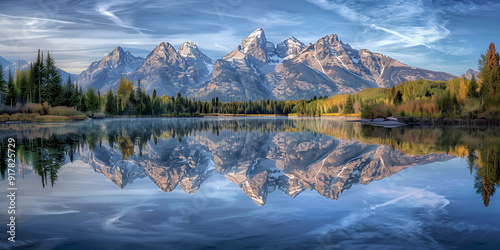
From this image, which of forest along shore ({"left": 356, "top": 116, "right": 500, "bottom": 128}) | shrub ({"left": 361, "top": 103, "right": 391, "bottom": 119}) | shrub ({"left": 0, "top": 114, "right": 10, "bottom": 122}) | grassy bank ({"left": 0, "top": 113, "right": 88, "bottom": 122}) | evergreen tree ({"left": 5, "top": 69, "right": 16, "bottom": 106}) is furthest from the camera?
shrub ({"left": 361, "top": 103, "right": 391, "bottom": 119})

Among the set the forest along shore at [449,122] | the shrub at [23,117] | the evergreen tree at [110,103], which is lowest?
the forest along shore at [449,122]

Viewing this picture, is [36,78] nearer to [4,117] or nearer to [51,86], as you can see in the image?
[51,86]

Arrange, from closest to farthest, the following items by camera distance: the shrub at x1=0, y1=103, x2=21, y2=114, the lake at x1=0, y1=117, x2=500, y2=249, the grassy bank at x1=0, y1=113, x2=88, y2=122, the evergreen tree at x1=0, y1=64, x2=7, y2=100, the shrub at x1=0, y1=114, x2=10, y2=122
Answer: the lake at x1=0, y1=117, x2=500, y2=249 → the shrub at x1=0, y1=114, x2=10, y2=122 → the grassy bank at x1=0, y1=113, x2=88, y2=122 → the shrub at x1=0, y1=103, x2=21, y2=114 → the evergreen tree at x1=0, y1=64, x2=7, y2=100

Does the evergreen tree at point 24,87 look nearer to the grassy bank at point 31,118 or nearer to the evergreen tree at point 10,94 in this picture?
the evergreen tree at point 10,94

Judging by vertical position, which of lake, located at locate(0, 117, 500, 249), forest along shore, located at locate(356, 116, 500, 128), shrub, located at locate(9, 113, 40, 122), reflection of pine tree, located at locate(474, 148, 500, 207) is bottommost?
lake, located at locate(0, 117, 500, 249)

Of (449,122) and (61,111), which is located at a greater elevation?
(61,111)

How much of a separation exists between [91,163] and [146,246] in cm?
1031

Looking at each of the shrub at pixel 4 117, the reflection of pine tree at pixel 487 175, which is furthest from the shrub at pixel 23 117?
the reflection of pine tree at pixel 487 175

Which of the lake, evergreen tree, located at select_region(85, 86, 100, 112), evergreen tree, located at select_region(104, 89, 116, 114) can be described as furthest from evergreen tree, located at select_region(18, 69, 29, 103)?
the lake

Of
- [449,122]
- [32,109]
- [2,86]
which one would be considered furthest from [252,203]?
[2,86]

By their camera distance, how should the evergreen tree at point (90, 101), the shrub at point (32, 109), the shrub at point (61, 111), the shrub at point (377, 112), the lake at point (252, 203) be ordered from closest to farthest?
the lake at point (252, 203), the shrub at point (32, 109), the shrub at point (61, 111), the shrub at point (377, 112), the evergreen tree at point (90, 101)

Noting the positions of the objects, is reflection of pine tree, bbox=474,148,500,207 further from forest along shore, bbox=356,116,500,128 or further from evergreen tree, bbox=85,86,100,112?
evergreen tree, bbox=85,86,100,112

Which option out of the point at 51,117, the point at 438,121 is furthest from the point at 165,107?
the point at 438,121

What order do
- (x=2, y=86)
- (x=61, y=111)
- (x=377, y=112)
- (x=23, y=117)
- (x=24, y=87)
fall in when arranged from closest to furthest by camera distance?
(x=23, y=117) < (x=2, y=86) < (x=61, y=111) < (x=24, y=87) < (x=377, y=112)
